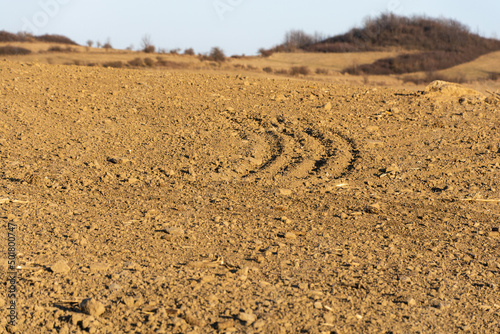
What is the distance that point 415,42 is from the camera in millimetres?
34750

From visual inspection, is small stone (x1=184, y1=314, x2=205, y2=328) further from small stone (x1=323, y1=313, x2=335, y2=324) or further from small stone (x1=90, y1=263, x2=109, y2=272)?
small stone (x1=90, y1=263, x2=109, y2=272)

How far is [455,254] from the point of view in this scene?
4.57 meters

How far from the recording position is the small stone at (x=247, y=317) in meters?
3.32

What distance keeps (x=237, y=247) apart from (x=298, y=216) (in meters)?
1.00

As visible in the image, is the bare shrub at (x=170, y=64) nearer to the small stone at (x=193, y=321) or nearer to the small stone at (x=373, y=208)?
the small stone at (x=373, y=208)

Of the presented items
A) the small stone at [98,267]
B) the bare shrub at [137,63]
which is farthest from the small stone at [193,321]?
the bare shrub at [137,63]

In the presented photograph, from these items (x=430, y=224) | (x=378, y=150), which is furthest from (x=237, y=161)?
(x=430, y=224)

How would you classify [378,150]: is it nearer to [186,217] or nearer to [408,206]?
[408,206]

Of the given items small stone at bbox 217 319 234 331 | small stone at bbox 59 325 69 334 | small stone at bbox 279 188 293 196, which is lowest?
small stone at bbox 217 319 234 331

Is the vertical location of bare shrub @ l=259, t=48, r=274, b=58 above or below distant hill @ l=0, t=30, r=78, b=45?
below

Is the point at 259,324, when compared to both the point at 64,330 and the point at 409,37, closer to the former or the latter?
the point at 64,330

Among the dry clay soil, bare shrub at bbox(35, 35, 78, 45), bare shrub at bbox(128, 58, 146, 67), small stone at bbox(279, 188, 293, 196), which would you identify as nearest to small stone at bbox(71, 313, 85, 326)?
the dry clay soil

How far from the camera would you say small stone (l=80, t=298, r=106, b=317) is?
3336 mm

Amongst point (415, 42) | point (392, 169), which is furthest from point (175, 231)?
point (415, 42)
